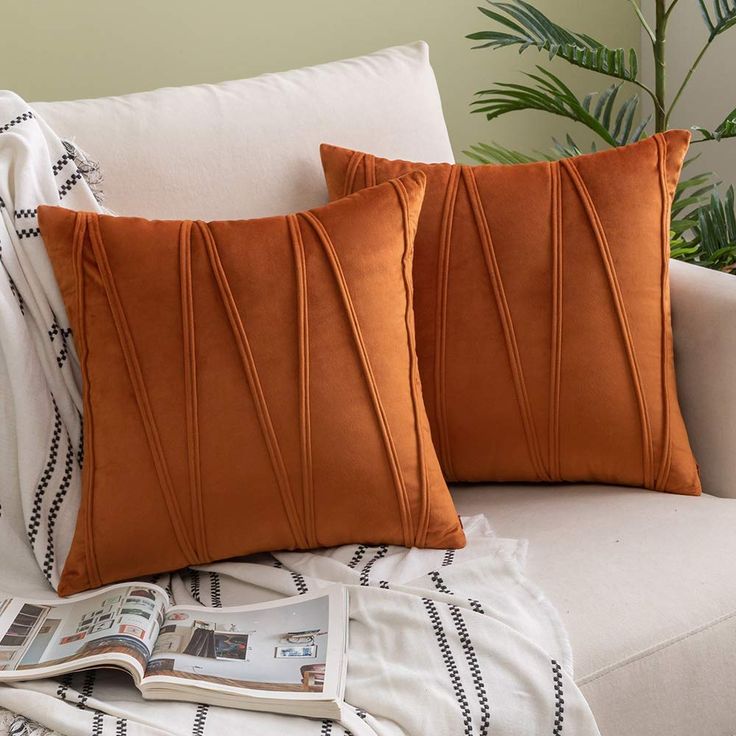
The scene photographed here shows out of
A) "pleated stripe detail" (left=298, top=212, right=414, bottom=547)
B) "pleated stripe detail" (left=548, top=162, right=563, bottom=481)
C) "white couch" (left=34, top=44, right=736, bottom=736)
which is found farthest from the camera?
"pleated stripe detail" (left=548, top=162, right=563, bottom=481)

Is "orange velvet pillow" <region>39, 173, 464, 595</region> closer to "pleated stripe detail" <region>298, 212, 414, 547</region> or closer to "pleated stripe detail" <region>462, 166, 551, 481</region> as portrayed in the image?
"pleated stripe detail" <region>298, 212, 414, 547</region>

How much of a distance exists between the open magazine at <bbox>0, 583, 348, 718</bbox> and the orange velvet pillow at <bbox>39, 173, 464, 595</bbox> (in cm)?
6

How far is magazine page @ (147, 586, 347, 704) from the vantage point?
97 centimetres

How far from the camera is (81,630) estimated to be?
42.3 inches

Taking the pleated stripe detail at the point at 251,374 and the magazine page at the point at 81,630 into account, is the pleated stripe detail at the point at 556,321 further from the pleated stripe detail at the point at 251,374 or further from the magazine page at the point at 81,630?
the magazine page at the point at 81,630

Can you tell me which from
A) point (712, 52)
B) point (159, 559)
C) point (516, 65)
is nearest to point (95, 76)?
point (516, 65)

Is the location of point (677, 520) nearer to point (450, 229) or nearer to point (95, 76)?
point (450, 229)

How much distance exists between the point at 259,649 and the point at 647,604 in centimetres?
43

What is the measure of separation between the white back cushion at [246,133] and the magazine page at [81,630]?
53cm

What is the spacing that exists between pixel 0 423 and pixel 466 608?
2.01 ft

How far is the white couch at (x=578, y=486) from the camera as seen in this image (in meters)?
1.07

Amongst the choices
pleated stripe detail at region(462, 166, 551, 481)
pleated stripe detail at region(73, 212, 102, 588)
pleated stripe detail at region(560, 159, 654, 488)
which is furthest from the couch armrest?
pleated stripe detail at region(73, 212, 102, 588)

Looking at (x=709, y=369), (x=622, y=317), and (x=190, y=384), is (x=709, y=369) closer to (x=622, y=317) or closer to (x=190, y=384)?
(x=622, y=317)

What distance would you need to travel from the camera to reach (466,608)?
1.07 meters
